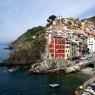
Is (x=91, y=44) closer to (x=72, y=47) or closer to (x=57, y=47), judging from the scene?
(x=72, y=47)

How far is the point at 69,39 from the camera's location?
94.2 m

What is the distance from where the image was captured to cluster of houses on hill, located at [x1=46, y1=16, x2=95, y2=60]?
8844 centimetres

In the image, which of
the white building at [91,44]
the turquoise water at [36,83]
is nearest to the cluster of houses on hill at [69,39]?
the white building at [91,44]

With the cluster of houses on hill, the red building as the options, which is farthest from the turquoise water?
the cluster of houses on hill

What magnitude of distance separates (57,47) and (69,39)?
8.05 metres

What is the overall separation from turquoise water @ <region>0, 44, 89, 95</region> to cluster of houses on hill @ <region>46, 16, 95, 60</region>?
1347cm

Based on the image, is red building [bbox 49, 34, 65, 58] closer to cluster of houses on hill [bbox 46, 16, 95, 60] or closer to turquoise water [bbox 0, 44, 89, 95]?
cluster of houses on hill [bbox 46, 16, 95, 60]

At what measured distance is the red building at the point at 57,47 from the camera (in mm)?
87706

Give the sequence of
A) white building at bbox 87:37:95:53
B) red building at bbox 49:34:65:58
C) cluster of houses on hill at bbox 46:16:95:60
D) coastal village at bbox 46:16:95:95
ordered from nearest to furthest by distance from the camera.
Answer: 1. coastal village at bbox 46:16:95:95
2. red building at bbox 49:34:65:58
3. cluster of houses on hill at bbox 46:16:95:60
4. white building at bbox 87:37:95:53

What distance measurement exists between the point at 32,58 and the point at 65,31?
18040mm

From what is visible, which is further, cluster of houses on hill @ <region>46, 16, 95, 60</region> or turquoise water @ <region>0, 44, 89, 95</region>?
cluster of houses on hill @ <region>46, 16, 95, 60</region>

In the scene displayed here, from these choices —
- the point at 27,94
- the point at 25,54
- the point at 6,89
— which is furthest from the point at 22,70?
the point at 27,94

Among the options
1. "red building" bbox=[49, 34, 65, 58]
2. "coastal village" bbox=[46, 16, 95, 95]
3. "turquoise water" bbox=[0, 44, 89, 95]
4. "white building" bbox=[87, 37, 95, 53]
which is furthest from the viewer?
"white building" bbox=[87, 37, 95, 53]

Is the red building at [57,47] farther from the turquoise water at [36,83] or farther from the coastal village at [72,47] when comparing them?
the turquoise water at [36,83]
